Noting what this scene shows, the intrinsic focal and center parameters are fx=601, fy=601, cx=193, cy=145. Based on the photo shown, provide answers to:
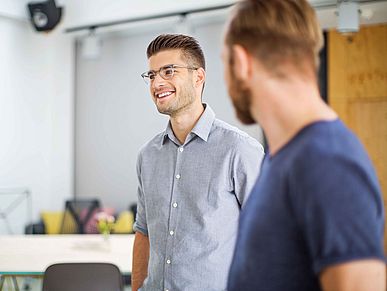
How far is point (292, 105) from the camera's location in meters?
1.04

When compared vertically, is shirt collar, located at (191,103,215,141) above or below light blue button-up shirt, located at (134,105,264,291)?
above

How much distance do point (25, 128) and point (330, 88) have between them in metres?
3.97

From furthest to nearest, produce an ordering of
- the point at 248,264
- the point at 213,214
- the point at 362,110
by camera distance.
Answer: the point at 362,110 < the point at 213,214 < the point at 248,264

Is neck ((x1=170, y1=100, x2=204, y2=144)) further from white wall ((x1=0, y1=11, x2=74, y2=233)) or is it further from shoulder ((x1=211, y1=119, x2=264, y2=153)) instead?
white wall ((x1=0, y1=11, x2=74, y2=233))

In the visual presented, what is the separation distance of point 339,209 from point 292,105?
21cm

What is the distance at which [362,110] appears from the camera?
7145 millimetres

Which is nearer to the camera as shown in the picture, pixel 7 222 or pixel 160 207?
pixel 160 207

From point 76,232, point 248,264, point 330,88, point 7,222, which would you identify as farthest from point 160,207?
point 7,222

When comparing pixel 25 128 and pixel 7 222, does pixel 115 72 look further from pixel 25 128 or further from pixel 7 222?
pixel 7 222

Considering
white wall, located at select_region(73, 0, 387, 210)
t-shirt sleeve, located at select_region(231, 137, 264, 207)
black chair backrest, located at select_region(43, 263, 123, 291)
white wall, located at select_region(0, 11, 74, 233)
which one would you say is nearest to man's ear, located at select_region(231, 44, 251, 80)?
t-shirt sleeve, located at select_region(231, 137, 264, 207)

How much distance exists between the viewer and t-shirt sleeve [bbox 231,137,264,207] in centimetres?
195

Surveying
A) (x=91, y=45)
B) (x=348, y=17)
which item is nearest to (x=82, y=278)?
(x=348, y=17)

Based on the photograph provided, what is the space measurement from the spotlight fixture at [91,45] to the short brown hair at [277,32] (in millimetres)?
6873

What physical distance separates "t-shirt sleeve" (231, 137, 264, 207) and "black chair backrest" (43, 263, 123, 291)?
117 centimetres
